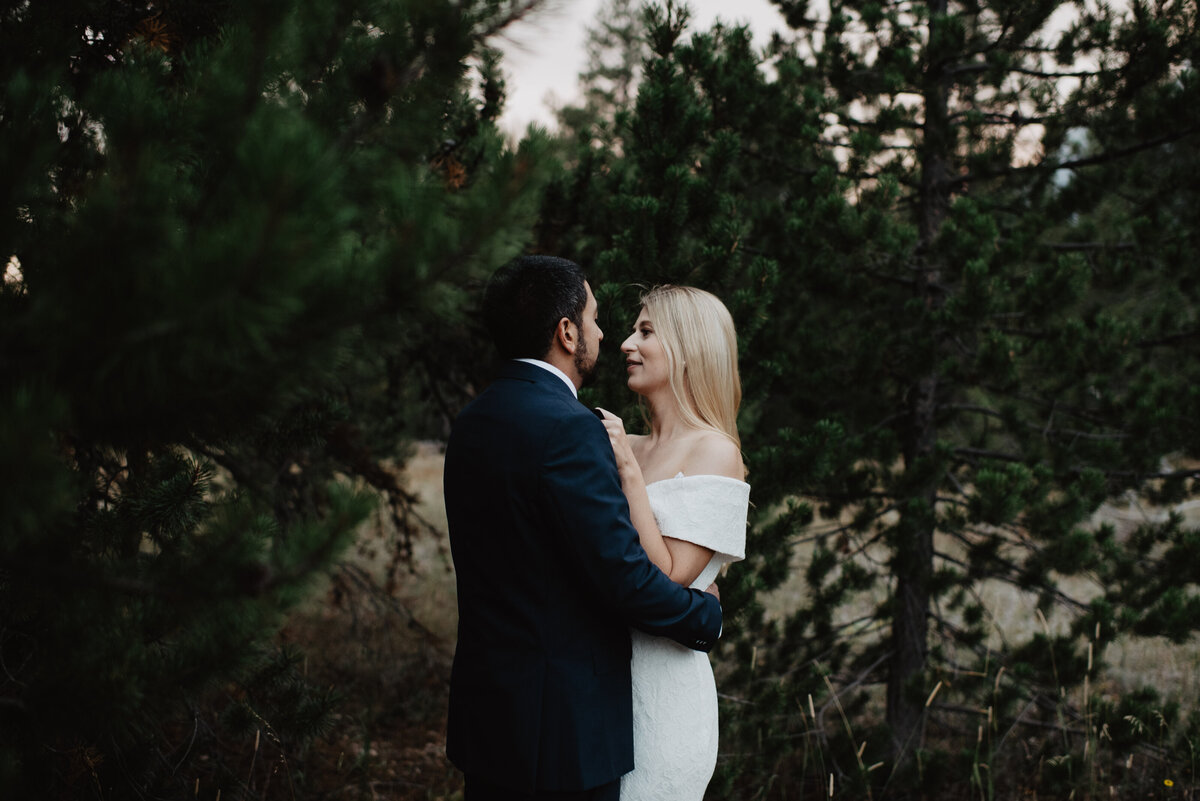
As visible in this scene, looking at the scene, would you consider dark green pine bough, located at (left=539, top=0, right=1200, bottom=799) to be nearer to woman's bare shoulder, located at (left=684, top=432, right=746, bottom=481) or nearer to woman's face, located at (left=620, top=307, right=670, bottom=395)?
woman's face, located at (left=620, top=307, right=670, bottom=395)

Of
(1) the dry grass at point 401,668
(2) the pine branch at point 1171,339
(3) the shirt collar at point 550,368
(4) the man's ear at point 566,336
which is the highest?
(2) the pine branch at point 1171,339

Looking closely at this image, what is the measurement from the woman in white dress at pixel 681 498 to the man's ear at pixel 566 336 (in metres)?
0.32

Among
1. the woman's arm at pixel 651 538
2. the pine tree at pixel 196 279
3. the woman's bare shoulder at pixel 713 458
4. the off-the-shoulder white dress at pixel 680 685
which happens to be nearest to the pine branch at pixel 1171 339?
the woman's bare shoulder at pixel 713 458

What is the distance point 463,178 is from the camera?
328 cm

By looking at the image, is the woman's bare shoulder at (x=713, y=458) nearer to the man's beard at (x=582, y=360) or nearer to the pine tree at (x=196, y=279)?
the man's beard at (x=582, y=360)

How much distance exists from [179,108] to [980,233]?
12.7 ft

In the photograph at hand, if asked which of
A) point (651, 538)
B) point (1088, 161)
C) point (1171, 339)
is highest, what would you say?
point (1088, 161)

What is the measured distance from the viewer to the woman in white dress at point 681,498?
7.23ft

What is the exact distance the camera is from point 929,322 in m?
4.30

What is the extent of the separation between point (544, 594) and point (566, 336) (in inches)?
28.5

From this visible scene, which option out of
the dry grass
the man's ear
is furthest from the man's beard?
the dry grass

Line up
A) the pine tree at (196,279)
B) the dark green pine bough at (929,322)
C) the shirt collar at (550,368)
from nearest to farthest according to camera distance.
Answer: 1. the pine tree at (196,279)
2. the shirt collar at (550,368)
3. the dark green pine bough at (929,322)

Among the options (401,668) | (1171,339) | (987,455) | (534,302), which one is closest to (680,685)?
(534,302)

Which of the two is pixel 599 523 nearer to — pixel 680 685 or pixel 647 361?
pixel 680 685
